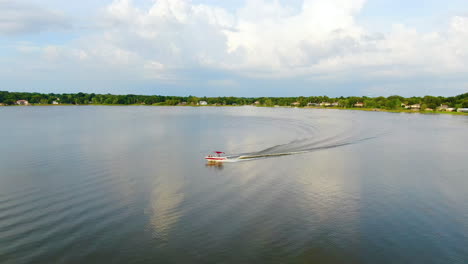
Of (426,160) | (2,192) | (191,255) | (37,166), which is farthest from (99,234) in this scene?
(426,160)

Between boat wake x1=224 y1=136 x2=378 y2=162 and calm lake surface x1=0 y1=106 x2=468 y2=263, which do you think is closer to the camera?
calm lake surface x1=0 y1=106 x2=468 y2=263

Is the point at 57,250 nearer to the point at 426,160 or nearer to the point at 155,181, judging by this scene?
the point at 155,181

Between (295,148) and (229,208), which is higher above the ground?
(295,148)

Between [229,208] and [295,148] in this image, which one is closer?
[229,208]

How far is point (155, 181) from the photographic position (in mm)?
28422

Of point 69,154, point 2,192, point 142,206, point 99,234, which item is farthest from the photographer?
point 69,154

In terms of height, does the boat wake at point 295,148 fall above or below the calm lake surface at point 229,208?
above

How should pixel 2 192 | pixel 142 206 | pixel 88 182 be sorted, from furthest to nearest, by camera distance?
pixel 88 182, pixel 2 192, pixel 142 206

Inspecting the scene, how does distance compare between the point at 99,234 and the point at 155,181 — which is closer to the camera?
the point at 99,234

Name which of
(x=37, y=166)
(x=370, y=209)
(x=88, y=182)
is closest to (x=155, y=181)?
(x=88, y=182)

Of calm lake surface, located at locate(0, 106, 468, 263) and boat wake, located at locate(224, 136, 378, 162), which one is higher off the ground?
boat wake, located at locate(224, 136, 378, 162)

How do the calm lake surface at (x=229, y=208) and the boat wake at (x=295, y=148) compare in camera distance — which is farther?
the boat wake at (x=295, y=148)

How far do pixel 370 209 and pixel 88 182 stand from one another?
24917 mm

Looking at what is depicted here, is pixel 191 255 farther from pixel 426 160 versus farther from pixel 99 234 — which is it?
pixel 426 160
